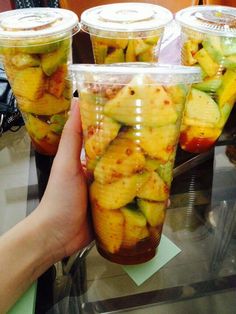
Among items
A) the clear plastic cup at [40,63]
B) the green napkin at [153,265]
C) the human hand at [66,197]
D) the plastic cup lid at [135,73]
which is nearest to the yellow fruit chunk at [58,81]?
the clear plastic cup at [40,63]

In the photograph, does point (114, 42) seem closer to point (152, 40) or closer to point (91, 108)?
point (152, 40)

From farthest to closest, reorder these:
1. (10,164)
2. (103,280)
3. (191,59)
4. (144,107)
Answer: (10,164) → (191,59) → (103,280) → (144,107)

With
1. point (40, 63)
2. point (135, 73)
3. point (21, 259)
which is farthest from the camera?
point (40, 63)

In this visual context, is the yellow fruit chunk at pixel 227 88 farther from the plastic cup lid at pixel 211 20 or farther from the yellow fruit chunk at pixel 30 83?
the yellow fruit chunk at pixel 30 83

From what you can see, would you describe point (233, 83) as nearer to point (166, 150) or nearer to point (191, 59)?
point (191, 59)

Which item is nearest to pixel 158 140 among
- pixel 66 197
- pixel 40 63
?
pixel 66 197

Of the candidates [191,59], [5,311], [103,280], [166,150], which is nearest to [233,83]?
[191,59]
